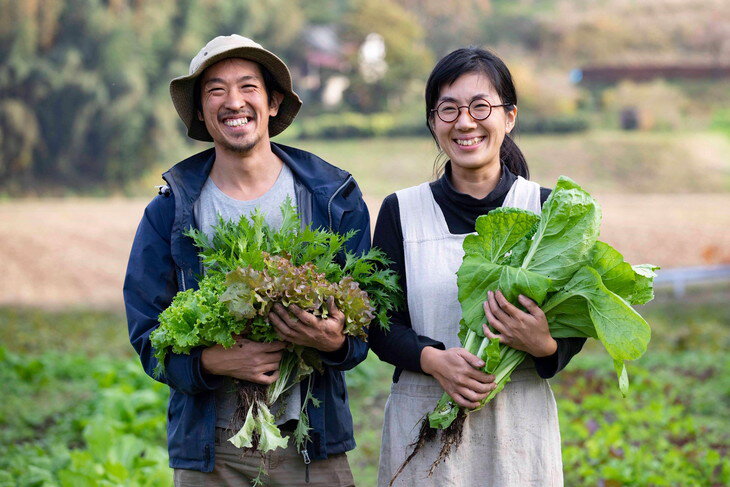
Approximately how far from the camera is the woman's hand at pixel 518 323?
270 centimetres

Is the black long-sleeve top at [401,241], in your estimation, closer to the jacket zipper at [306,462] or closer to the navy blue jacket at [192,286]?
the navy blue jacket at [192,286]

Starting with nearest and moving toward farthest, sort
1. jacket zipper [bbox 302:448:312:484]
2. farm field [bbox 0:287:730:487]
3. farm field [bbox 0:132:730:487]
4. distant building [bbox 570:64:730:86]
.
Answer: jacket zipper [bbox 302:448:312:484]
farm field [bbox 0:287:730:487]
farm field [bbox 0:132:730:487]
distant building [bbox 570:64:730:86]

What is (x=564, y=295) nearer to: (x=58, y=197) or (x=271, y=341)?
(x=271, y=341)

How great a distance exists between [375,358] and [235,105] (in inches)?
274

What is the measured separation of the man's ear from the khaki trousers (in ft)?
3.75

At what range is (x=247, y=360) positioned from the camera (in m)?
2.71

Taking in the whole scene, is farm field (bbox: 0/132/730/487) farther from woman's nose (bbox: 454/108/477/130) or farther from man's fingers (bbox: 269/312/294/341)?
woman's nose (bbox: 454/108/477/130)

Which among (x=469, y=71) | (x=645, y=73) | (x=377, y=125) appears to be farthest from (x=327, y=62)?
(x=469, y=71)

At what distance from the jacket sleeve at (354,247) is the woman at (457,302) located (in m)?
0.06

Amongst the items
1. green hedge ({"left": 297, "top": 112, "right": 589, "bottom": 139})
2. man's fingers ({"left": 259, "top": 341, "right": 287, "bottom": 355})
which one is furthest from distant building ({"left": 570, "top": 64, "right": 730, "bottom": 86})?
man's fingers ({"left": 259, "top": 341, "right": 287, "bottom": 355})

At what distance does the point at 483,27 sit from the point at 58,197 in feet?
23.3

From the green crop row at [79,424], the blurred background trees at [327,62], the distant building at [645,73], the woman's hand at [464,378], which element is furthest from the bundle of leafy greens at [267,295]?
the distant building at [645,73]

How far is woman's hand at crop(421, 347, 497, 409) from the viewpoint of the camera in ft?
8.97

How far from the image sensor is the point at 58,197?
12.3 m
